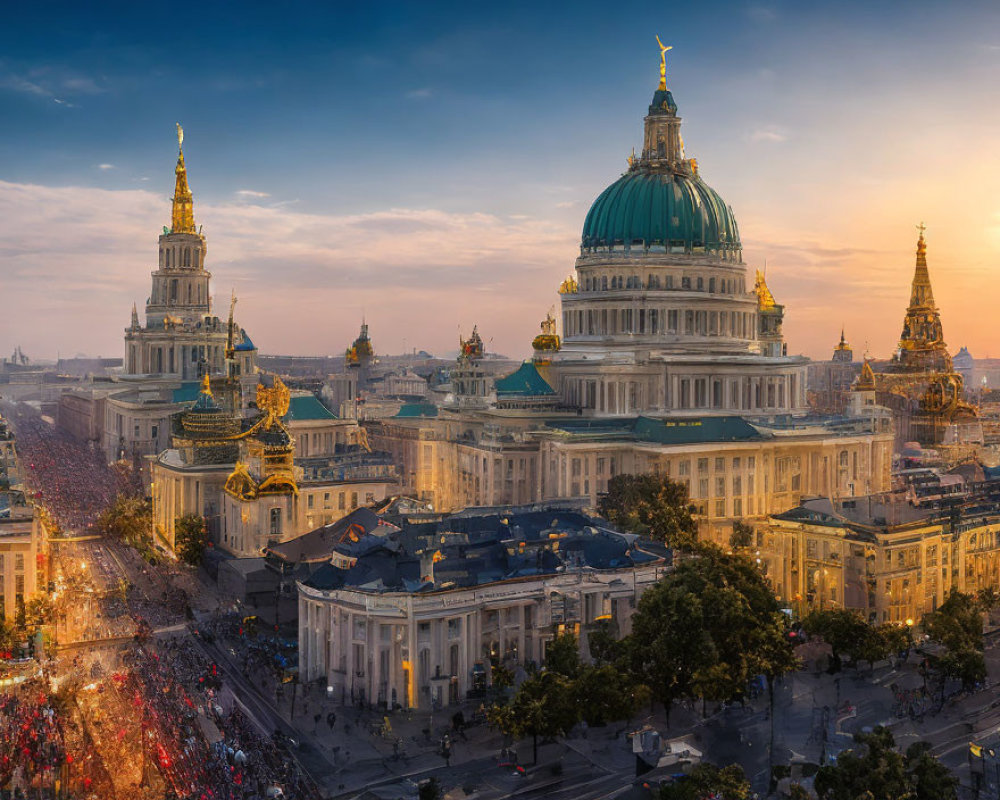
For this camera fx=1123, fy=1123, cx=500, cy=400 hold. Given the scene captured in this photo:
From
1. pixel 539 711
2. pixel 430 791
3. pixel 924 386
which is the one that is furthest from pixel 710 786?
pixel 924 386

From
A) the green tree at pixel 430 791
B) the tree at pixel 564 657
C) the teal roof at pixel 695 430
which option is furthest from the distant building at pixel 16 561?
the teal roof at pixel 695 430

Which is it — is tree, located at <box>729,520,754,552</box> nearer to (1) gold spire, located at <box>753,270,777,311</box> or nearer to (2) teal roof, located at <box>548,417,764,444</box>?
(2) teal roof, located at <box>548,417,764,444</box>

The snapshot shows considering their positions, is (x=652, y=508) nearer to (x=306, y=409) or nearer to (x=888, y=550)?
(x=888, y=550)

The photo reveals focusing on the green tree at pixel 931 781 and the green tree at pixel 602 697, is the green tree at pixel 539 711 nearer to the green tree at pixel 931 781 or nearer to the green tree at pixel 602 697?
the green tree at pixel 602 697

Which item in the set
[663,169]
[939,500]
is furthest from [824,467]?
[663,169]

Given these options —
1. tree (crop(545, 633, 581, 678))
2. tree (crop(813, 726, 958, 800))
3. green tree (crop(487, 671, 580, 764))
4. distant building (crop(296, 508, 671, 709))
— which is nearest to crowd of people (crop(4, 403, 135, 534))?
distant building (crop(296, 508, 671, 709))
